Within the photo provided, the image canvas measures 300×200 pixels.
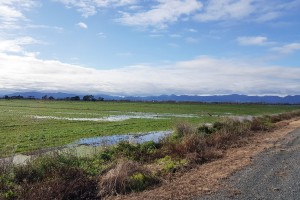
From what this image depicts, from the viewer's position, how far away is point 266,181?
10523 millimetres

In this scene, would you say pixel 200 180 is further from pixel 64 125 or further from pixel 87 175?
pixel 64 125

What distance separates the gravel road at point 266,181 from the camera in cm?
916

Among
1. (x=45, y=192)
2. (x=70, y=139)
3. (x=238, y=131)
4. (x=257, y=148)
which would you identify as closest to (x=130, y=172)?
(x=45, y=192)

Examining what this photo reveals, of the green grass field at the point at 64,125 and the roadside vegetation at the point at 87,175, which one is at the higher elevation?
the roadside vegetation at the point at 87,175

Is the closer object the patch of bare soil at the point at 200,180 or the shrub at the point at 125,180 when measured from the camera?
the patch of bare soil at the point at 200,180

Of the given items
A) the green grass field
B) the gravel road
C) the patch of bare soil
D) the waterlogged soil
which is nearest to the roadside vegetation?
the patch of bare soil

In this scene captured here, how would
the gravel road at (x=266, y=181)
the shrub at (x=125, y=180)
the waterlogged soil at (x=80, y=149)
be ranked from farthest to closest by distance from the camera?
the waterlogged soil at (x=80, y=149), the shrub at (x=125, y=180), the gravel road at (x=266, y=181)

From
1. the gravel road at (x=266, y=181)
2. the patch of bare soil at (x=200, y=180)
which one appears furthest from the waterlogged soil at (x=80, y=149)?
the gravel road at (x=266, y=181)

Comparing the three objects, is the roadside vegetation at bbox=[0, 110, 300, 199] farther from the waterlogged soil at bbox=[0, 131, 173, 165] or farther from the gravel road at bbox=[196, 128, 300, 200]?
the gravel road at bbox=[196, 128, 300, 200]

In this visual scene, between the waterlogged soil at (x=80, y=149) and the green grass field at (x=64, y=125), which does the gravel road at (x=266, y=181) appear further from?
the green grass field at (x=64, y=125)

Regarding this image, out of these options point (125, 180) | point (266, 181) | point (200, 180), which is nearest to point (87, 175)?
point (125, 180)

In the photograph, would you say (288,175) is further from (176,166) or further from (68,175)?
(68,175)

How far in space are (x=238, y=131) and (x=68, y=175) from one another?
16.8 metres

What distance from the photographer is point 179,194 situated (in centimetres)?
952
